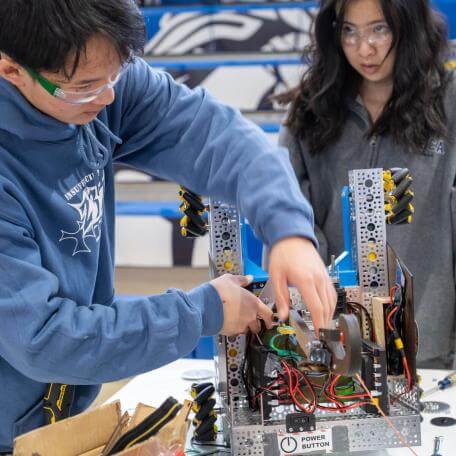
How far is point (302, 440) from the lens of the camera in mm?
1454

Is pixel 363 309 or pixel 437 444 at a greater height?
pixel 363 309

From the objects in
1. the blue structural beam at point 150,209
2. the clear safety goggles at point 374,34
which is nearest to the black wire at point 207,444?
the clear safety goggles at point 374,34

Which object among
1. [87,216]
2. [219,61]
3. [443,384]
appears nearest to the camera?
[87,216]

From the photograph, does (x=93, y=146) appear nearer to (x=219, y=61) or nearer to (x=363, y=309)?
(x=363, y=309)

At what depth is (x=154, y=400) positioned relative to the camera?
1.89 metres

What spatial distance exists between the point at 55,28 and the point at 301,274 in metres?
0.48

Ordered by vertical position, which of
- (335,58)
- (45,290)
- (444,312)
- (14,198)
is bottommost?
(444,312)

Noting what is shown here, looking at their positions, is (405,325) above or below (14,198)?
below

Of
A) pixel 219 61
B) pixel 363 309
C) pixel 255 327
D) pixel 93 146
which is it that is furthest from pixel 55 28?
pixel 219 61

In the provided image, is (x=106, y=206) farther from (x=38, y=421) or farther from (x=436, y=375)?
(x=436, y=375)

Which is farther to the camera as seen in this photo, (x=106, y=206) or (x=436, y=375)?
(x=436, y=375)

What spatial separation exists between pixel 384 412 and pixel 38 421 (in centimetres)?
67

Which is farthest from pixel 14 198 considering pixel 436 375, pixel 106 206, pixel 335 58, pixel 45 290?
pixel 335 58

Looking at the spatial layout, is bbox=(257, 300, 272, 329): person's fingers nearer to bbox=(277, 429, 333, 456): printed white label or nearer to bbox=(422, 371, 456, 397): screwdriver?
bbox=(277, 429, 333, 456): printed white label
